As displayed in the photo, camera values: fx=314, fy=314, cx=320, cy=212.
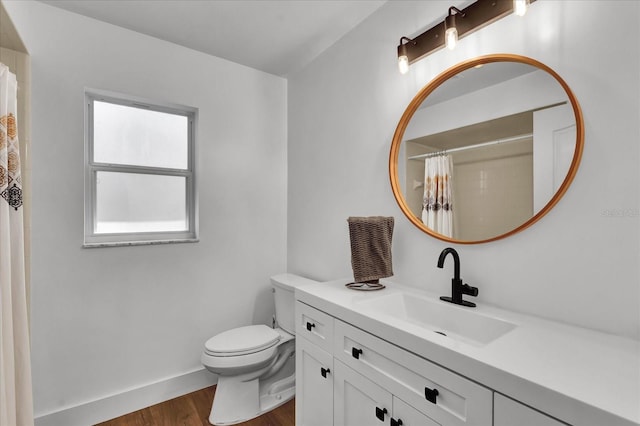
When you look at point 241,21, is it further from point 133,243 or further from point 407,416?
point 407,416

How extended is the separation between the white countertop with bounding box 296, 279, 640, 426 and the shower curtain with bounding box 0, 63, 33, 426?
135 cm

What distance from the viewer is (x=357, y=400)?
4.00 feet

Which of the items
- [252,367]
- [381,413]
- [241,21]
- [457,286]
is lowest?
[252,367]

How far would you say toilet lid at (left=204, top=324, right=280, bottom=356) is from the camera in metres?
1.83

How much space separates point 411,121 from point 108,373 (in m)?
2.31

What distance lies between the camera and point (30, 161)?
170cm

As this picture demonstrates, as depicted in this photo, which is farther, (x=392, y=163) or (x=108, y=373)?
(x=108, y=373)

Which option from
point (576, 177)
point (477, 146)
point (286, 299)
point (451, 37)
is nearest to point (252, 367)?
point (286, 299)

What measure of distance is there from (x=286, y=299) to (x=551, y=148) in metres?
1.74

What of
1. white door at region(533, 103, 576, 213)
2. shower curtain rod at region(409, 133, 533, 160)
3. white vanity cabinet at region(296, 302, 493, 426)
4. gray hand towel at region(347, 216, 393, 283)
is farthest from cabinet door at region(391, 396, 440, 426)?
shower curtain rod at region(409, 133, 533, 160)

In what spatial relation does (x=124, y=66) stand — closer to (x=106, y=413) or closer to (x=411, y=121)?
(x=411, y=121)

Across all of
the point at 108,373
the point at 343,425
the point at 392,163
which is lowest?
the point at 108,373

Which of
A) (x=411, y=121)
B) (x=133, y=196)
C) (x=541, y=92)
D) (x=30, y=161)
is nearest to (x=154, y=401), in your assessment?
(x=133, y=196)

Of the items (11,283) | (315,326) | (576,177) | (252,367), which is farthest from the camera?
(252,367)
